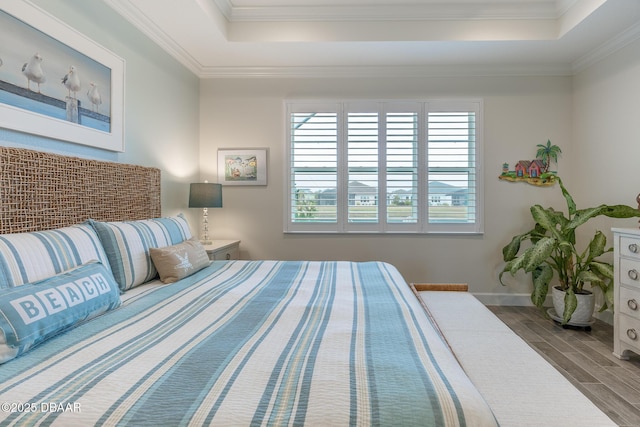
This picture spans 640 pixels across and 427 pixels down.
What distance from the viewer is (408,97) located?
3.49 meters

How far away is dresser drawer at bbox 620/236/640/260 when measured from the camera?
2.18 meters

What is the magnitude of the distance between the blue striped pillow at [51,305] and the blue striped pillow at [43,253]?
75mm

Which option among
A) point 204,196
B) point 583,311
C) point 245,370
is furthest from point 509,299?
point 245,370

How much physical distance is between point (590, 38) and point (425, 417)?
3593 millimetres

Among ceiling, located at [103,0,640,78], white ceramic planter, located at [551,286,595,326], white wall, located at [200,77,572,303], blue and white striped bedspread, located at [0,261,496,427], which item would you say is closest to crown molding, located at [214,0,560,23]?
ceiling, located at [103,0,640,78]

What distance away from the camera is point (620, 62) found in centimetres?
287

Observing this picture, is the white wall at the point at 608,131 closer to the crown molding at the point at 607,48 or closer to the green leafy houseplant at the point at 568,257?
the crown molding at the point at 607,48

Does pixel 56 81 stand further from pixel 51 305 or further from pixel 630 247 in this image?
pixel 630 247

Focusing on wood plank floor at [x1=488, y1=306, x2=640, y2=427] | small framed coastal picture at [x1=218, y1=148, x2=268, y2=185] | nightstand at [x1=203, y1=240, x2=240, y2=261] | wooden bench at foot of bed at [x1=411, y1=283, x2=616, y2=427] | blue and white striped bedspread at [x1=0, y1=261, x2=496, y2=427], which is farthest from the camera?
small framed coastal picture at [x1=218, y1=148, x2=268, y2=185]

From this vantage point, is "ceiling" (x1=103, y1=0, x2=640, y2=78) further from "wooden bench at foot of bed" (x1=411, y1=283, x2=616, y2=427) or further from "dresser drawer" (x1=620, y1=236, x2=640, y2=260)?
"wooden bench at foot of bed" (x1=411, y1=283, x2=616, y2=427)

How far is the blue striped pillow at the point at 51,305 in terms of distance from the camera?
946 mm

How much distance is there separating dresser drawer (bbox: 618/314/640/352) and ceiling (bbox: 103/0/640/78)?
2.25 metres

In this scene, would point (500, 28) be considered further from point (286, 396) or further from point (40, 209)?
point (40, 209)

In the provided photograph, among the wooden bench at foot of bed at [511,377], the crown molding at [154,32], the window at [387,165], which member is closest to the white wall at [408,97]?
the window at [387,165]
